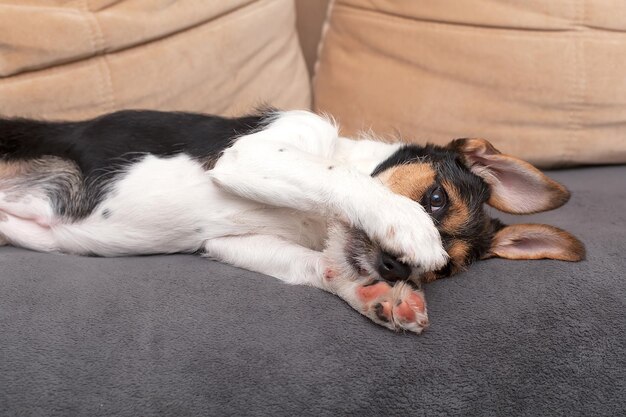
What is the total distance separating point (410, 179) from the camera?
1899 mm

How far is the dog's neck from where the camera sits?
2113 mm

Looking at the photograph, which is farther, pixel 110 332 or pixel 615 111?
pixel 615 111

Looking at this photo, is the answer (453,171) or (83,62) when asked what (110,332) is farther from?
(83,62)

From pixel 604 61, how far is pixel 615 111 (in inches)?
8.3

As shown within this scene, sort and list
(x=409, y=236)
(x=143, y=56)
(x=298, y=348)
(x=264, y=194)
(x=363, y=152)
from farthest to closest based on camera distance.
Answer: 1. (x=143, y=56)
2. (x=363, y=152)
3. (x=264, y=194)
4. (x=409, y=236)
5. (x=298, y=348)

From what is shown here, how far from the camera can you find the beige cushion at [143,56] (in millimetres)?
2404

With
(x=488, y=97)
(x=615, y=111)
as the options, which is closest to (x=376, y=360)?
(x=488, y=97)

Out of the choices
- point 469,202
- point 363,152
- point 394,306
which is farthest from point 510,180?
point 394,306

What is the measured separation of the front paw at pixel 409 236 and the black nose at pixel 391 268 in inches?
0.8

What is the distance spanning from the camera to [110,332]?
4.77 ft

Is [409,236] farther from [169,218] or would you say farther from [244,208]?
[169,218]

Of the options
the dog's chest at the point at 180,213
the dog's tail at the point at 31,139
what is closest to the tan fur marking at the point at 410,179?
the dog's chest at the point at 180,213

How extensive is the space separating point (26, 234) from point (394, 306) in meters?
1.24

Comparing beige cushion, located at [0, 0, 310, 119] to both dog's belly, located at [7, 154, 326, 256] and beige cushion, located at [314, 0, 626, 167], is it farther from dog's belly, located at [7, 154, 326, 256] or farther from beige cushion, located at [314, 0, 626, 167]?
dog's belly, located at [7, 154, 326, 256]
